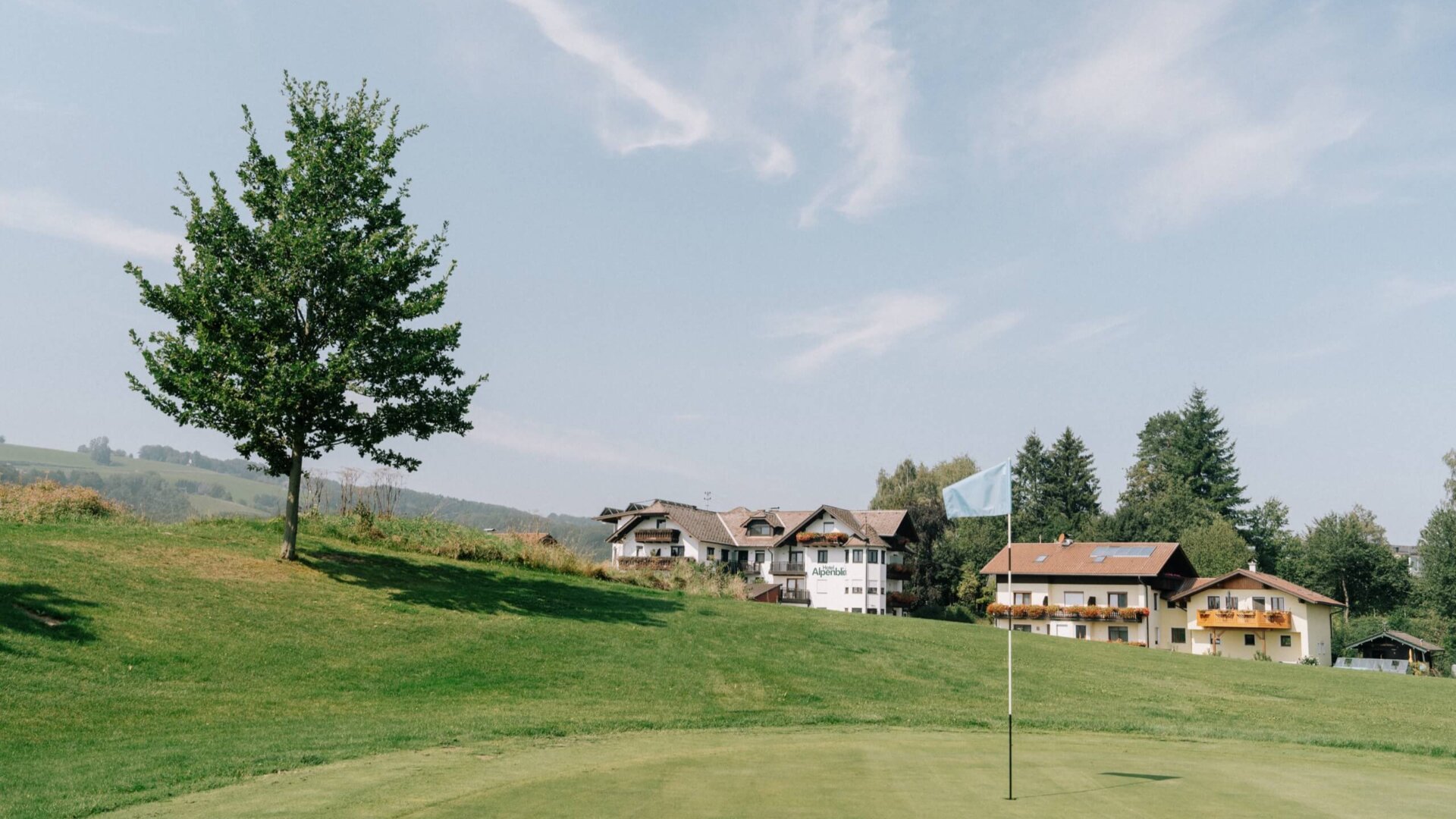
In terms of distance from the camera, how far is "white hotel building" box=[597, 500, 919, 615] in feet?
275

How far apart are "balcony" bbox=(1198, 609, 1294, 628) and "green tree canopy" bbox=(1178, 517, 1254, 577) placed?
65.1ft

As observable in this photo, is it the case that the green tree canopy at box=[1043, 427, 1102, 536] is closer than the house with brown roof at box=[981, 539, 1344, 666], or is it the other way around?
the house with brown roof at box=[981, 539, 1344, 666]

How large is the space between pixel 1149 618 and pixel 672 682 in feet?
193

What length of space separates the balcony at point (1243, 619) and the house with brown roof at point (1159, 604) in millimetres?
54

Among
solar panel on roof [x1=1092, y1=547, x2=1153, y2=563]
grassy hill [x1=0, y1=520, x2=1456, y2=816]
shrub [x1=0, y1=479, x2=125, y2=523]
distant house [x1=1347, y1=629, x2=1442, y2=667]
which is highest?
shrub [x1=0, y1=479, x2=125, y2=523]

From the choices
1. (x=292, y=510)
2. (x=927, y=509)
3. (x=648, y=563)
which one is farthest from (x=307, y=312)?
(x=927, y=509)

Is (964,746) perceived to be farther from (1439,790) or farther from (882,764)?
(1439,790)

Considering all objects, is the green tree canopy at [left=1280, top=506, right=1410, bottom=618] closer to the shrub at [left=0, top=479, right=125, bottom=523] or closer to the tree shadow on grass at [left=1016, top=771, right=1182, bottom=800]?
the tree shadow on grass at [left=1016, top=771, right=1182, bottom=800]

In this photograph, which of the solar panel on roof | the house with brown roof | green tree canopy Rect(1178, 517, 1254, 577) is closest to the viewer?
the house with brown roof

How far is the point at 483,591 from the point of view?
109 ft

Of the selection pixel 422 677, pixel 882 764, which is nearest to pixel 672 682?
pixel 422 677

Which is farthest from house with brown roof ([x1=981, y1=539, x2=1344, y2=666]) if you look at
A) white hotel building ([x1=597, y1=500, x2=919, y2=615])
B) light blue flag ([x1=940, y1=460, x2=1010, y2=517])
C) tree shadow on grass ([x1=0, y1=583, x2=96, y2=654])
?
tree shadow on grass ([x1=0, y1=583, x2=96, y2=654])

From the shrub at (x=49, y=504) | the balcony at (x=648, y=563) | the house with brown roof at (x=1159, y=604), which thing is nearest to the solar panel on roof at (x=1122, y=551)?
the house with brown roof at (x=1159, y=604)

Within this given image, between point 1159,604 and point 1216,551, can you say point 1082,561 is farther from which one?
point 1216,551
